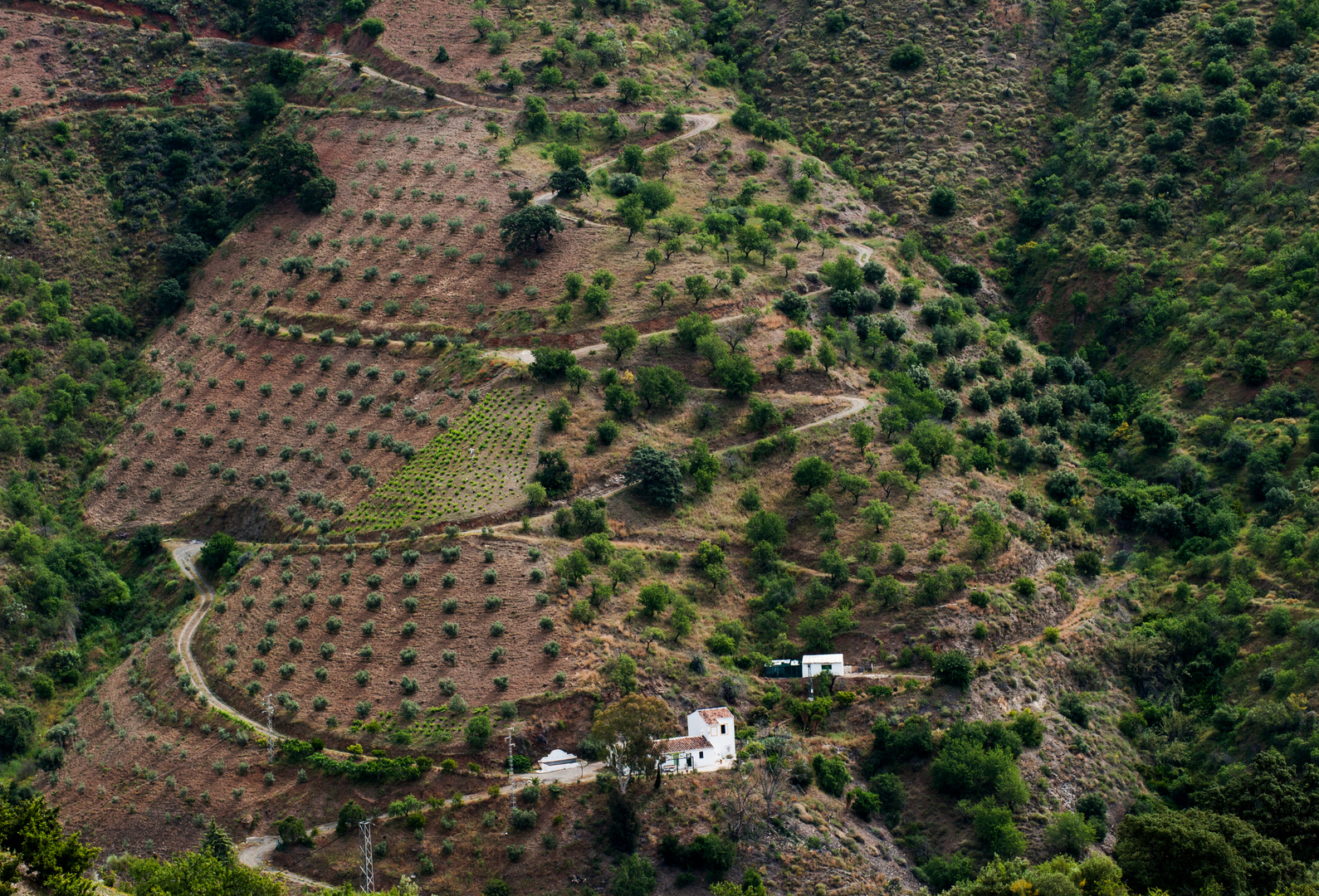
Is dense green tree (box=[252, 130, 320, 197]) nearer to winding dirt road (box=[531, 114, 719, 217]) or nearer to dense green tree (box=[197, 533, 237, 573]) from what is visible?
winding dirt road (box=[531, 114, 719, 217])

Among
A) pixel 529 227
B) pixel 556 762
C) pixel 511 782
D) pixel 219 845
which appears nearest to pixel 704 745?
pixel 556 762

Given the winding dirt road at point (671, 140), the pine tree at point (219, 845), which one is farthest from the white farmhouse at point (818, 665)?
the winding dirt road at point (671, 140)

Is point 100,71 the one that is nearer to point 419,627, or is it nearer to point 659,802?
point 419,627

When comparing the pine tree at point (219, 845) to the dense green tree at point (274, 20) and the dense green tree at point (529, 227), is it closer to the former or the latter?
the dense green tree at point (529, 227)

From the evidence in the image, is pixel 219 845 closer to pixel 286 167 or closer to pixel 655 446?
pixel 655 446

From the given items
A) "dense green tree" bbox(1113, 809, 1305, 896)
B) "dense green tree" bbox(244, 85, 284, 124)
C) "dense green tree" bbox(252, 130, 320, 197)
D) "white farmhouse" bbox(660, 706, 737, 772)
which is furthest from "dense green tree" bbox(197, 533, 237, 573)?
"dense green tree" bbox(1113, 809, 1305, 896)

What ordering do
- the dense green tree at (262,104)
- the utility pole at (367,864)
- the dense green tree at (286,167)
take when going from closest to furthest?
the utility pole at (367,864)
the dense green tree at (286,167)
the dense green tree at (262,104)

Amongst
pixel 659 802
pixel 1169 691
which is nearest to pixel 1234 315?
pixel 1169 691
